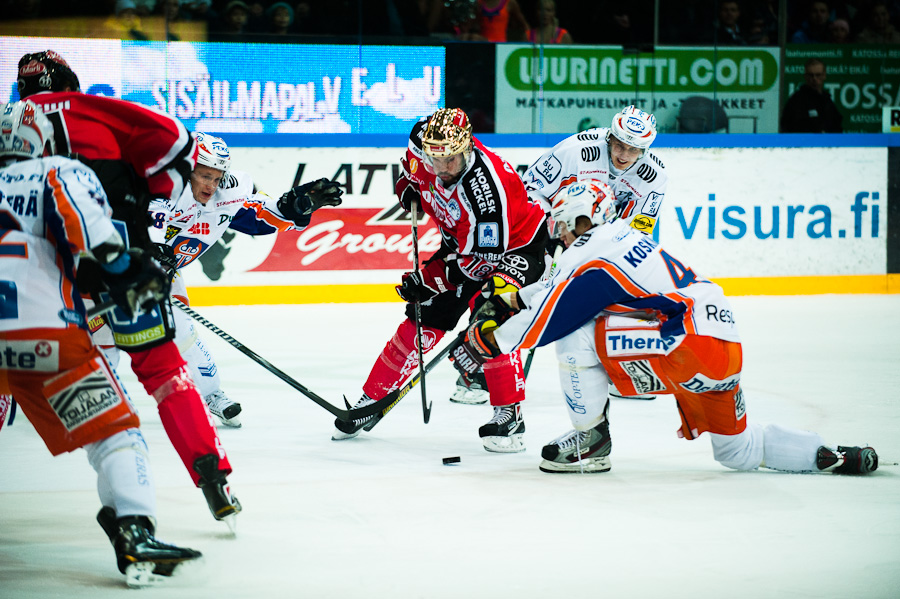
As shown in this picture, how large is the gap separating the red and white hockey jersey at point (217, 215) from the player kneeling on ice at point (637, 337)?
1.27 meters

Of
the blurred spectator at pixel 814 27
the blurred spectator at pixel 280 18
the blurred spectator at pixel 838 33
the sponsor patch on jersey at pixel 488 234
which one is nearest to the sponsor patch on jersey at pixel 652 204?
the sponsor patch on jersey at pixel 488 234

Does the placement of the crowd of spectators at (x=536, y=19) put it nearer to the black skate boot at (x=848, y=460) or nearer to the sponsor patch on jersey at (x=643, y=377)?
the sponsor patch on jersey at (x=643, y=377)

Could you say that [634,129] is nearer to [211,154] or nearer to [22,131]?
Result: [211,154]

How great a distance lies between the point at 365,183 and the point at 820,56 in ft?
12.7

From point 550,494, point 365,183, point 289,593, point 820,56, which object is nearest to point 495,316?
point 550,494

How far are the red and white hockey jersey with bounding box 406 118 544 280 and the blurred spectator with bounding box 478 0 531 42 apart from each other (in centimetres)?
450

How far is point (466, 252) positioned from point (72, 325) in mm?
1769

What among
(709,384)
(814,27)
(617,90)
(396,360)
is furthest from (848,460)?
(814,27)

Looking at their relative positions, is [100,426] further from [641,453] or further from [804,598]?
[641,453]

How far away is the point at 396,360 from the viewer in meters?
3.98

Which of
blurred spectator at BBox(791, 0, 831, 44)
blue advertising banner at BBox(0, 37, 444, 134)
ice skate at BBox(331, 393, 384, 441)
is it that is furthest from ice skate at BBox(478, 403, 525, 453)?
blurred spectator at BBox(791, 0, 831, 44)

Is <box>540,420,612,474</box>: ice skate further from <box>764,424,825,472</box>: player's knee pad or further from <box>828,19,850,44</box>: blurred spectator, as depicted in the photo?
<box>828,19,850,44</box>: blurred spectator

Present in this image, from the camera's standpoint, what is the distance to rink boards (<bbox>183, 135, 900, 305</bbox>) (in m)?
7.36

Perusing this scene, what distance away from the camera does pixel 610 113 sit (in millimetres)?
8234
